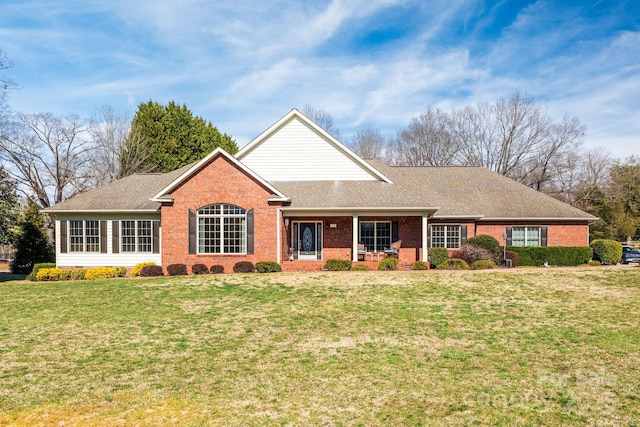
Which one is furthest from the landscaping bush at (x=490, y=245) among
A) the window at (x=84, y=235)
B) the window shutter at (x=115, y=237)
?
the window at (x=84, y=235)

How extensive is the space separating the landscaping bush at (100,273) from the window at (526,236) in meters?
20.9

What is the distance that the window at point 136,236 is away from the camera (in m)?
24.1

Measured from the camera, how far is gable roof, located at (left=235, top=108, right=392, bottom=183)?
24.8 metres

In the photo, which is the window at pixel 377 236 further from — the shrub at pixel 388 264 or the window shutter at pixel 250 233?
the window shutter at pixel 250 233

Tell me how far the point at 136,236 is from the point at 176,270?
4.39 m

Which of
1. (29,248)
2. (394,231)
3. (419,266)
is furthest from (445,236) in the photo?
(29,248)

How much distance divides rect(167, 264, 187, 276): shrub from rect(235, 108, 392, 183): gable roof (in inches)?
257

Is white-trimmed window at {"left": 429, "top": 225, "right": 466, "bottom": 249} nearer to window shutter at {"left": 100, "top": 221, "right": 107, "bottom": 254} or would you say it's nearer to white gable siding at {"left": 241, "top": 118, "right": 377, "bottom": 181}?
white gable siding at {"left": 241, "top": 118, "right": 377, "bottom": 181}

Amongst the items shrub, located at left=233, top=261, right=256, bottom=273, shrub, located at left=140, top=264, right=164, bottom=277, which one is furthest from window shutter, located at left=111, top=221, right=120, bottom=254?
shrub, located at left=233, top=261, right=256, bottom=273

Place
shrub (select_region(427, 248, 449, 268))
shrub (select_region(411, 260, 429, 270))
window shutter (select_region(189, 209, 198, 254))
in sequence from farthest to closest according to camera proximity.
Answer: shrub (select_region(427, 248, 449, 268)) < window shutter (select_region(189, 209, 198, 254)) < shrub (select_region(411, 260, 429, 270))

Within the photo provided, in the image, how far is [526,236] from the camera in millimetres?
26641

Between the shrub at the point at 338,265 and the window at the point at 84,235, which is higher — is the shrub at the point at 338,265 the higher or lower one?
the lower one

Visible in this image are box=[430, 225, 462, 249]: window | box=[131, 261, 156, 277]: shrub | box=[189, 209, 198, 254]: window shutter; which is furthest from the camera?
box=[430, 225, 462, 249]: window

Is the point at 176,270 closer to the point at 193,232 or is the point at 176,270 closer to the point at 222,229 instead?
the point at 193,232
